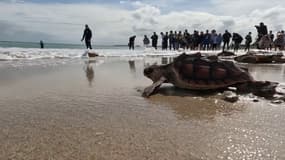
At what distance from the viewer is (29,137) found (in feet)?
8.21

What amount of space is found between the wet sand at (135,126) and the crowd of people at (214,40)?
2042 cm

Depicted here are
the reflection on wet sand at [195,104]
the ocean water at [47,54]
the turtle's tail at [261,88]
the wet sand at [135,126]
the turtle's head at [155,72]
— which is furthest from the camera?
the ocean water at [47,54]

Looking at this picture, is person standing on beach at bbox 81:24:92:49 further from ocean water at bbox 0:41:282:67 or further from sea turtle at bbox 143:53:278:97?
sea turtle at bbox 143:53:278:97

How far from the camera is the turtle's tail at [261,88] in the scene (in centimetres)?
422

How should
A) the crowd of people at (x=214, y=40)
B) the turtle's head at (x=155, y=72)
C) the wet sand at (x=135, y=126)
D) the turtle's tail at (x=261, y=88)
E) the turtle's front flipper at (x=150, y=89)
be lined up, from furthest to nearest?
the crowd of people at (x=214, y=40) < the turtle's head at (x=155, y=72) < the turtle's front flipper at (x=150, y=89) < the turtle's tail at (x=261, y=88) < the wet sand at (x=135, y=126)

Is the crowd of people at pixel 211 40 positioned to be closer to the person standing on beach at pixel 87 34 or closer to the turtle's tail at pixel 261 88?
the person standing on beach at pixel 87 34

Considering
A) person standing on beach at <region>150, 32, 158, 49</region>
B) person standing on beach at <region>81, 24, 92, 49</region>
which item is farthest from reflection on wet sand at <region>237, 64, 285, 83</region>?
person standing on beach at <region>150, 32, 158, 49</region>

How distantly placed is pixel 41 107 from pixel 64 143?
1.44 metres

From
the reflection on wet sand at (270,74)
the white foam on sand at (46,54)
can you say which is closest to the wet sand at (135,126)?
the reflection on wet sand at (270,74)

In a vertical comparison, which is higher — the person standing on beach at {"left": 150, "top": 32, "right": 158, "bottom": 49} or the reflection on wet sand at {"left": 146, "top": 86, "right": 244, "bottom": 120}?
the person standing on beach at {"left": 150, "top": 32, "right": 158, "bottom": 49}

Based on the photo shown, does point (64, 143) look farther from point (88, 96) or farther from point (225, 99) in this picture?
point (225, 99)

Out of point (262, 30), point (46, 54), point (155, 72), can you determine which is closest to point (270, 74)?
point (155, 72)

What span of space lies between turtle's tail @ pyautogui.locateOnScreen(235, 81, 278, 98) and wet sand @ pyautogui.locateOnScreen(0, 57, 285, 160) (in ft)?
0.61

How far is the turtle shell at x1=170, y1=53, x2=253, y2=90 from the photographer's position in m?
4.69
